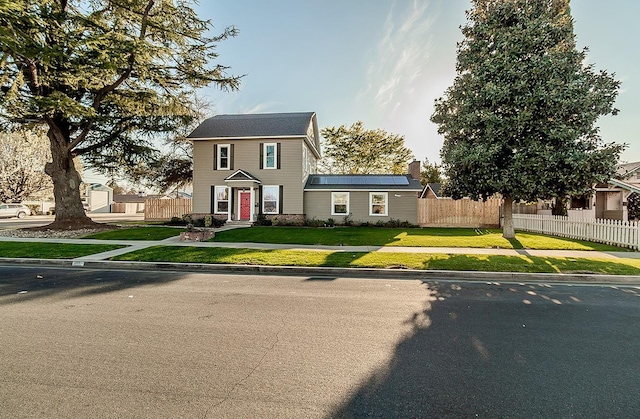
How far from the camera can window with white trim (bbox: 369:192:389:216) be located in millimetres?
21406

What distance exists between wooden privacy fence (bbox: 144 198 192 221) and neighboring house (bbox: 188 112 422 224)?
522 centimetres

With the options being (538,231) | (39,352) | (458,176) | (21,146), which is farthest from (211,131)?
(21,146)

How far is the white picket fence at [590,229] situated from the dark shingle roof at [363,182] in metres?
7.12

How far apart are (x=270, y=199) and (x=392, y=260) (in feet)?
45.1

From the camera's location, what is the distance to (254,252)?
10211 mm

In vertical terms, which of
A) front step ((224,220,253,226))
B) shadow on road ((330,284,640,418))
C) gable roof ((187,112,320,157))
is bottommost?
shadow on road ((330,284,640,418))

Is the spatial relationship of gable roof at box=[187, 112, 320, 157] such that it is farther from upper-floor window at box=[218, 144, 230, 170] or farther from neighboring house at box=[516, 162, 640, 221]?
neighboring house at box=[516, 162, 640, 221]

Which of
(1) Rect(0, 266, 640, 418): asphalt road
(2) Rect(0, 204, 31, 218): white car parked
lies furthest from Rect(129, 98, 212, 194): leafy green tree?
(1) Rect(0, 266, 640, 418): asphalt road

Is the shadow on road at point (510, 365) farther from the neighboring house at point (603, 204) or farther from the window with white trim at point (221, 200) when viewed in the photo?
the window with white trim at point (221, 200)

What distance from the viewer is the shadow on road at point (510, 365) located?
2.62 meters

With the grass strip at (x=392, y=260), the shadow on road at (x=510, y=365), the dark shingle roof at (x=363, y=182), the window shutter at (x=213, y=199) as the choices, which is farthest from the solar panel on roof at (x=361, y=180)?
the shadow on road at (x=510, y=365)

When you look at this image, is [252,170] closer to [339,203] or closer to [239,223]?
[239,223]

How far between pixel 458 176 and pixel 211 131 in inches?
663

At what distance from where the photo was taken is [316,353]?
11.7 ft
